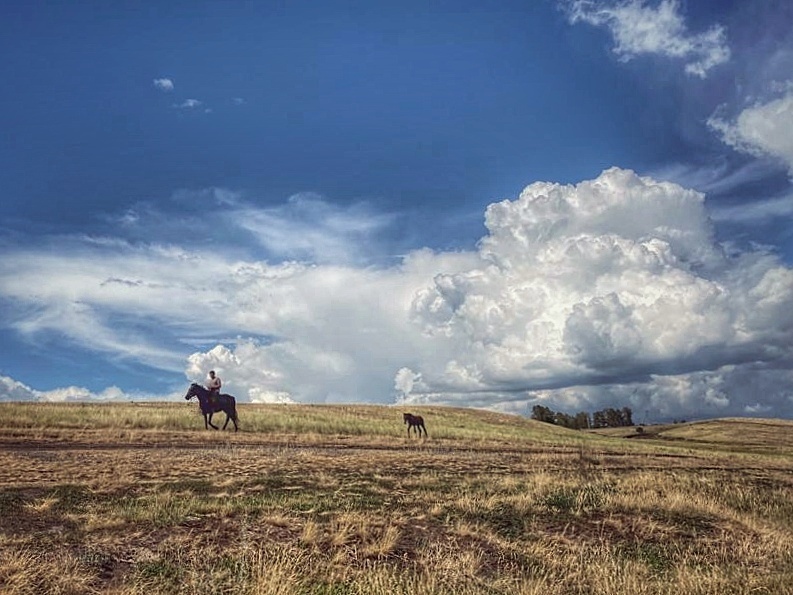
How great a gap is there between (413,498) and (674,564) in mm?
7314

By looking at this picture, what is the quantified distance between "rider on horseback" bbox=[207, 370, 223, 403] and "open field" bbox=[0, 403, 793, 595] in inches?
674

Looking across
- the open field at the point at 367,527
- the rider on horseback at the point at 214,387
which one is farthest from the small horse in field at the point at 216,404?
the open field at the point at 367,527

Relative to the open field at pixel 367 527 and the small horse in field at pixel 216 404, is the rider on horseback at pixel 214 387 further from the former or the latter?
the open field at pixel 367 527

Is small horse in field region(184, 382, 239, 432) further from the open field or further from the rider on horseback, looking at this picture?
the open field

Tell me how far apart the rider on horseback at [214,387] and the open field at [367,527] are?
1712 cm

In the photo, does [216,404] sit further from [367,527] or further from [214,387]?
[367,527]

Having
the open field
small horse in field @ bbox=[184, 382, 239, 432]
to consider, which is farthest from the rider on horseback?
the open field

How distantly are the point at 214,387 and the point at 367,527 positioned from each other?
34.1m

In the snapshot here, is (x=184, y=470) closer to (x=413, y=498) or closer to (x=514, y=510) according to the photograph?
(x=413, y=498)

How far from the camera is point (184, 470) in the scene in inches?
848

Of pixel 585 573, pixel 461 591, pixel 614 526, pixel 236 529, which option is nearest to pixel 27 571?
pixel 236 529

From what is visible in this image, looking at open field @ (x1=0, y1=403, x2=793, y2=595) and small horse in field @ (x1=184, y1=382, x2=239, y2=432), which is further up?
small horse in field @ (x1=184, y1=382, x2=239, y2=432)

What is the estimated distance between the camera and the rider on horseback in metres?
44.8

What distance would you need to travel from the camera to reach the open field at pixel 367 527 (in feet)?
32.8
